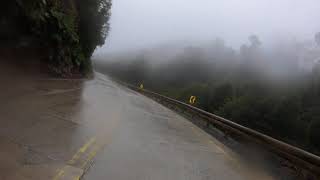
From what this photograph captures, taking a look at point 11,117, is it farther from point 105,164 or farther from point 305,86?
point 305,86

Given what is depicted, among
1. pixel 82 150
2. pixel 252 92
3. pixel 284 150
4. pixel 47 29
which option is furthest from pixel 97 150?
pixel 252 92

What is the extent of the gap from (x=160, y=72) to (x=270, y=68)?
1882 inches

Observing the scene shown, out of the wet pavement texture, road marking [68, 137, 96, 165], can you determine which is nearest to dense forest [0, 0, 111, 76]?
the wet pavement texture

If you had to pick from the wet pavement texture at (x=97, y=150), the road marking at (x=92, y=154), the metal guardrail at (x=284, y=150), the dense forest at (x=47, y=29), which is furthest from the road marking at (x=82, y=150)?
the dense forest at (x=47, y=29)

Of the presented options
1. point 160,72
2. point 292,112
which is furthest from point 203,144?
point 160,72

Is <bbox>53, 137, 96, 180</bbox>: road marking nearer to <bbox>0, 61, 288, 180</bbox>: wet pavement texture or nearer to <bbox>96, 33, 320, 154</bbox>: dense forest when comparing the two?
<bbox>0, 61, 288, 180</bbox>: wet pavement texture

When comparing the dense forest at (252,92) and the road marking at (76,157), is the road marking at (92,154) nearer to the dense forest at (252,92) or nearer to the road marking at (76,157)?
the road marking at (76,157)

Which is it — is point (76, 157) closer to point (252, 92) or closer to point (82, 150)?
point (82, 150)

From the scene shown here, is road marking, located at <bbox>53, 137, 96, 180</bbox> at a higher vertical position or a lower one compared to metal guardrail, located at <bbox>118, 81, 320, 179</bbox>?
lower

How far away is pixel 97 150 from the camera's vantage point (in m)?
9.38

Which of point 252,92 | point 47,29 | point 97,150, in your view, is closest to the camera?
point 97,150

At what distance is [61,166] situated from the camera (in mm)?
7398

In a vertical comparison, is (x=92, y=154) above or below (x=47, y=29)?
below

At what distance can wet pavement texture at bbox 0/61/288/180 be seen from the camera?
743 centimetres
